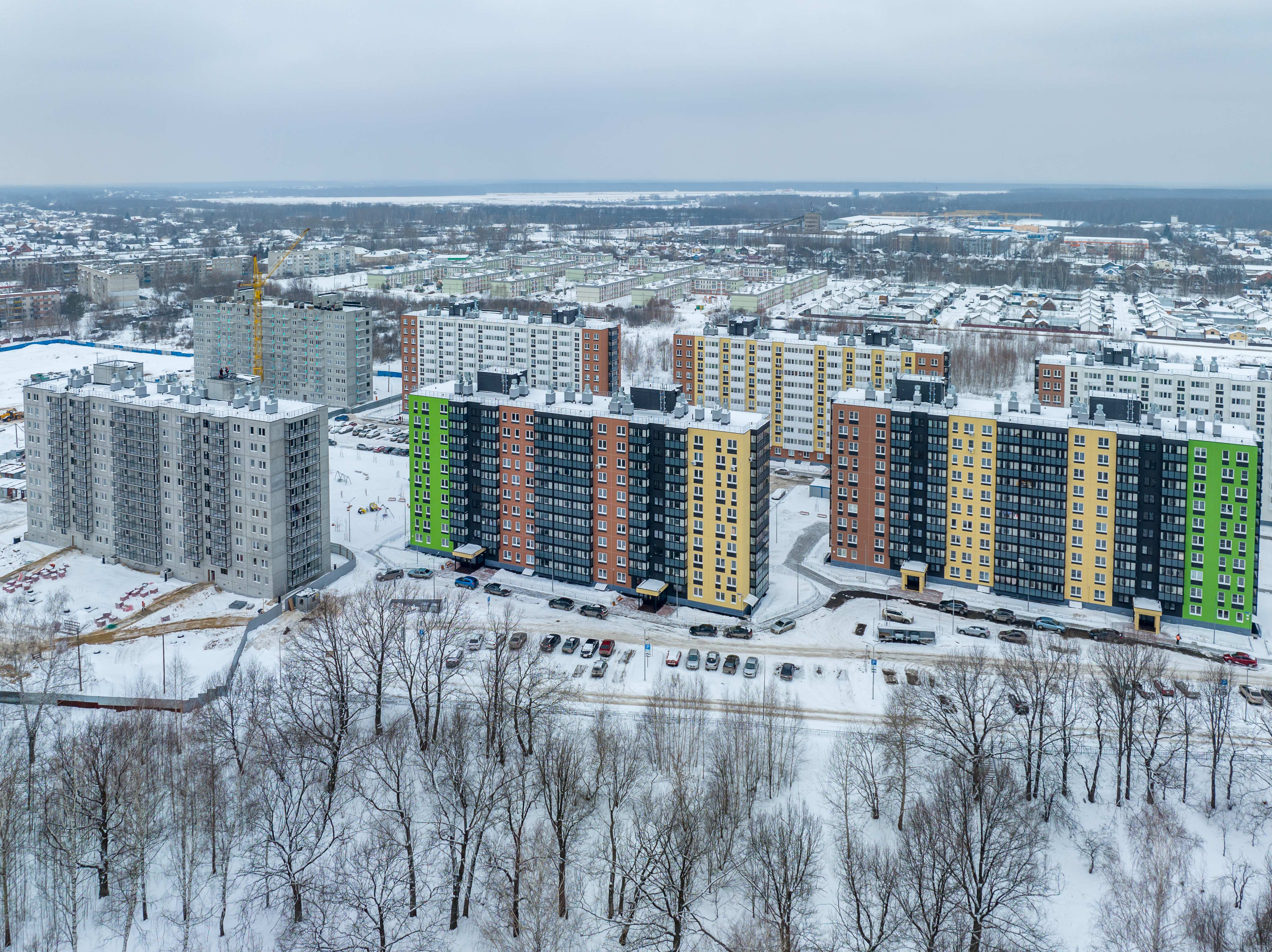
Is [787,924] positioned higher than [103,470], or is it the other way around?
[103,470]

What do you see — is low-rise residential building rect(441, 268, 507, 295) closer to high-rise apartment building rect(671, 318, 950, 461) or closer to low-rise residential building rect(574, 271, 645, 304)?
low-rise residential building rect(574, 271, 645, 304)

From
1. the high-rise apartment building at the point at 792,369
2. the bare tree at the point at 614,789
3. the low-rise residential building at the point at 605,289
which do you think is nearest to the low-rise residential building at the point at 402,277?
the low-rise residential building at the point at 605,289

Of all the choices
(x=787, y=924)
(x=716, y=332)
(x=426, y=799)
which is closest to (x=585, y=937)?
(x=787, y=924)

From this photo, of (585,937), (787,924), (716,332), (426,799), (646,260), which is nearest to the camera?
(787,924)

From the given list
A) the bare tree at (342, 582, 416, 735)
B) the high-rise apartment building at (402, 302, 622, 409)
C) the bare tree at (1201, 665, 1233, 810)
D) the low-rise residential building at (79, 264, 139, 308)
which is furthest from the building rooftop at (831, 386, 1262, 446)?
the low-rise residential building at (79, 264, 139, 308)

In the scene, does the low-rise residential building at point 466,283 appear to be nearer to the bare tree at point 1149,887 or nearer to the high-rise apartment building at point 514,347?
the high-rise apartment building at point 514,347

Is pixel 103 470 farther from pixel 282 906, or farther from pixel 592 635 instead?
pixel 282 906

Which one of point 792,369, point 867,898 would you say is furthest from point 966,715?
point 792,369
